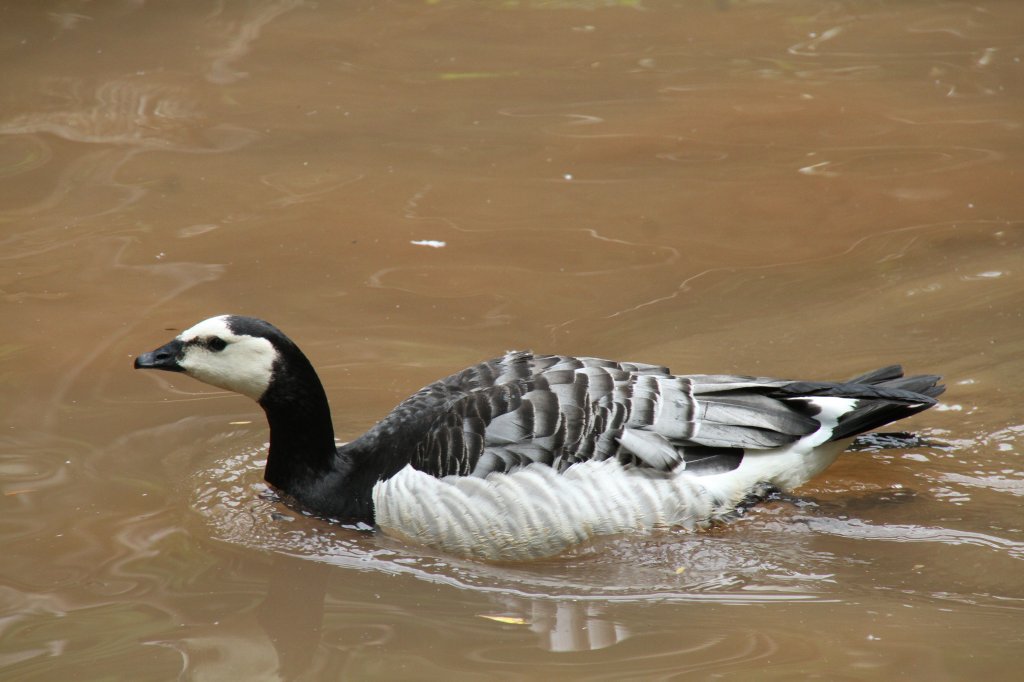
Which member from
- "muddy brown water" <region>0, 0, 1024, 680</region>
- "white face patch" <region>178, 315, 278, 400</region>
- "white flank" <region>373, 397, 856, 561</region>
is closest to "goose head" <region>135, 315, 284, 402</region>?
"white face patch" <region>178, 315, 278, 400</region>

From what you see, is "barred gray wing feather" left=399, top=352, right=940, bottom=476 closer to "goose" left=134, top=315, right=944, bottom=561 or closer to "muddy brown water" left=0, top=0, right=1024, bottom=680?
"goose" left=134, top=315, right=944, bottom=561

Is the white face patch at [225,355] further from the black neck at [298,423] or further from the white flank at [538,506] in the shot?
the white flank at [538,506]

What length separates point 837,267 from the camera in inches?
336

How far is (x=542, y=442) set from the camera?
575cm

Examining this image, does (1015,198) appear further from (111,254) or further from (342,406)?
(111,254)

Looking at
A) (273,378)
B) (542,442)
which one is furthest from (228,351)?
(542,442)

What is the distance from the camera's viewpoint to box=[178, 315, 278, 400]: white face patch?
6.00m

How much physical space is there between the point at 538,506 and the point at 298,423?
4.33 feet

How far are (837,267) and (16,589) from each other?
18.8ft

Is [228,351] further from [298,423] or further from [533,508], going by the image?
[533,508]

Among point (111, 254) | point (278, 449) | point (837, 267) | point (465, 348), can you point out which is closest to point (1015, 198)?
point (837, 267)

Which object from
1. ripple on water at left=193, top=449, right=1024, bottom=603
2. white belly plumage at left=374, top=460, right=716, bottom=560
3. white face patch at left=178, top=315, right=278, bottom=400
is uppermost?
white face patch at left=178, top=315, right=278, bottom=400

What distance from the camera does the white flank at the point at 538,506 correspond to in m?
5.69

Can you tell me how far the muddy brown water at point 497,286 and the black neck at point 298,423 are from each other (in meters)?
0.26
